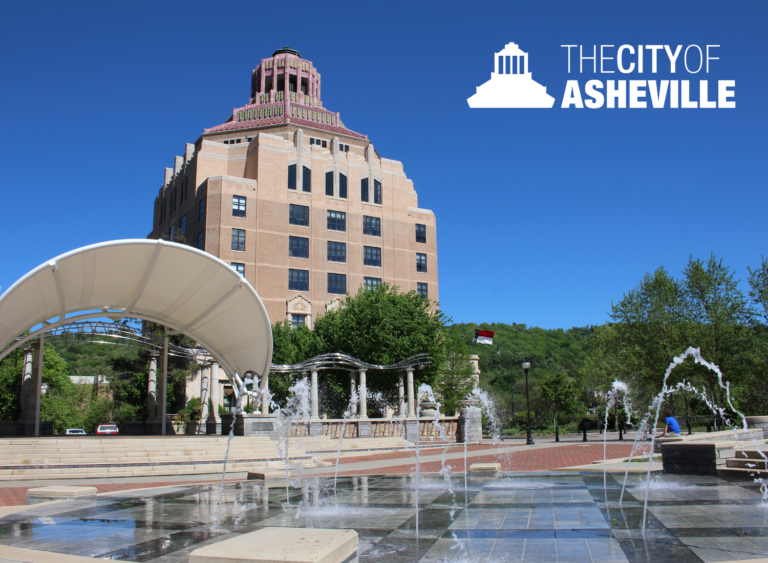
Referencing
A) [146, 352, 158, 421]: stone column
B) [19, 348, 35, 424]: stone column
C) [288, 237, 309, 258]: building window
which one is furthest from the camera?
[288, 237, 309, 258]: building window

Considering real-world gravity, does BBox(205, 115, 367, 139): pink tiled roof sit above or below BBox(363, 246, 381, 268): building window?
above

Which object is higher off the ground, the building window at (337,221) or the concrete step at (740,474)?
the building window at (337,221)

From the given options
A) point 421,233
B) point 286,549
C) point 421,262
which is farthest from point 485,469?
point 421,233

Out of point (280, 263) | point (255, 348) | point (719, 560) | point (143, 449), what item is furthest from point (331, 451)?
point (280, 263)

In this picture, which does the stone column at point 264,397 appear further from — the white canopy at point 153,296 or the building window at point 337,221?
the building window at point 337,221

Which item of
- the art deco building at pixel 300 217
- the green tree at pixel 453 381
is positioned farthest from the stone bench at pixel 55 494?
the art deco building at pixel 300 217

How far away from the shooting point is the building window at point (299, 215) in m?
55.7

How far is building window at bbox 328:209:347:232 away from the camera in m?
57.1

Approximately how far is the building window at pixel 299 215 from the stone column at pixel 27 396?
29.0 meters

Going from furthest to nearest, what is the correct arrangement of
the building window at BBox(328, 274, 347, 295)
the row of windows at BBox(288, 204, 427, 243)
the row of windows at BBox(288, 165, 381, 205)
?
the row of windows at BBox(288, 165, 381, 205) → the building window at BBox(328, 274, 347, 295) → the row of windows at BBox(288, 204, 427, 243)

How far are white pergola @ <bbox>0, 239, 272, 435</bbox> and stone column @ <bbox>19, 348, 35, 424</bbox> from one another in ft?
2.64

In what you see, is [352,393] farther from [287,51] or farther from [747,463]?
[287,51]

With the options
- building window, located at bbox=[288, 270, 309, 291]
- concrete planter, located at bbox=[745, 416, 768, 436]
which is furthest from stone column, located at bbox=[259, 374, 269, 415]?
building window, located at bbox=[288, 270, 309, 291]

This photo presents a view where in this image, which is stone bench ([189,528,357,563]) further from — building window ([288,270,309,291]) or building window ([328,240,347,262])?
building window ([328,240,347,262])
